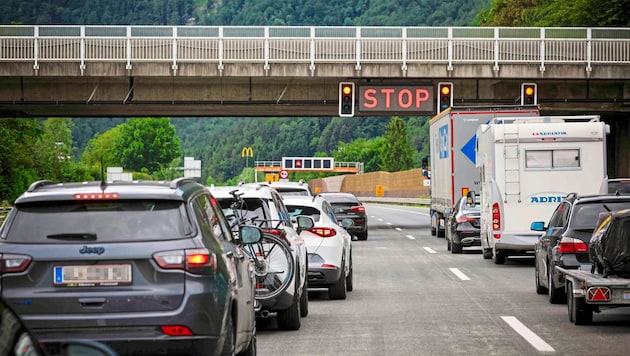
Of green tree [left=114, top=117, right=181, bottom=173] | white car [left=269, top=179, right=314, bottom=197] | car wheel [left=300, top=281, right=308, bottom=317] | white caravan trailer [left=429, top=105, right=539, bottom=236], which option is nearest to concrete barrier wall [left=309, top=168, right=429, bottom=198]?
green tree [left=114, top=117, right=181, bottom=173]

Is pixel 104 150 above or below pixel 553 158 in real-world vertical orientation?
above

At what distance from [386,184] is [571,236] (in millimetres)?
109065

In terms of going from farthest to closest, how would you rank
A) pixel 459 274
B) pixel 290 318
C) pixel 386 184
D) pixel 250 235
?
pixel 386 184
pixel 459 274
pixel 290 318
pixel 250 235

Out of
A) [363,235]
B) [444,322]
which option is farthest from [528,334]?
[363,235]

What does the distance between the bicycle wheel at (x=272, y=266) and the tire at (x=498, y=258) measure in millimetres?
12165

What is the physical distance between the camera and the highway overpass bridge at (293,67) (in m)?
42.6

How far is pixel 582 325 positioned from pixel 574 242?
74.5 inches

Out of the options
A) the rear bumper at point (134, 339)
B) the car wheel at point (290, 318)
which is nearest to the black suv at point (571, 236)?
the car wheel at point (290, 318)

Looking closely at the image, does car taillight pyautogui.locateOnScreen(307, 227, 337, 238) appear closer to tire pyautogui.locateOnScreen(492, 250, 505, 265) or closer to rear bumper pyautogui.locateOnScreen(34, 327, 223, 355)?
tire pyautogui.locateOnScreen(492, 250, 505, 265)

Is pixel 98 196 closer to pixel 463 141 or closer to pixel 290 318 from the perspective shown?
pixel 290 318

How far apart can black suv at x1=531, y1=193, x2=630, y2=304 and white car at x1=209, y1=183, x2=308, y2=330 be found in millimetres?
3335

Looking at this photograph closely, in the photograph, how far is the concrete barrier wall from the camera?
103562 mm

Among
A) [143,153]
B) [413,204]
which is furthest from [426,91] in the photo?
[143,153]

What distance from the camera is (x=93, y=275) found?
7668 millimetres
